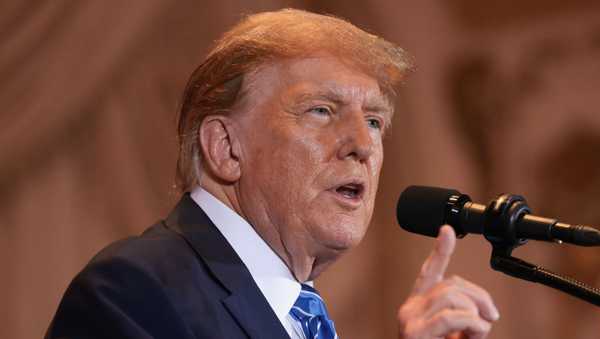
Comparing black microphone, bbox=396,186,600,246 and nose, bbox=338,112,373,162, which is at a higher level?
nose, bbox=338,112,373,162

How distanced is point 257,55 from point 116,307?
724 millimetres

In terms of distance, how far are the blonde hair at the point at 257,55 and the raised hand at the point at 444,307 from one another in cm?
69

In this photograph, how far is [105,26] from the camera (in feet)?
9.98

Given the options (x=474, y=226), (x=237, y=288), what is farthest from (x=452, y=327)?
(x=237, y=288)

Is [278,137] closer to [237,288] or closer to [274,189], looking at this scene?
[274,189]

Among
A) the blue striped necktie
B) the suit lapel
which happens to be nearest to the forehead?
the suit lapel

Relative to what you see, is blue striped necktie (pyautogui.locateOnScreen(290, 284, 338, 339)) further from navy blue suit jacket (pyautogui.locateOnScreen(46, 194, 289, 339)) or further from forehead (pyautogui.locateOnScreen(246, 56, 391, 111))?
forehead (pyautogui.locateOnScreen(246, 56, 391, 111))

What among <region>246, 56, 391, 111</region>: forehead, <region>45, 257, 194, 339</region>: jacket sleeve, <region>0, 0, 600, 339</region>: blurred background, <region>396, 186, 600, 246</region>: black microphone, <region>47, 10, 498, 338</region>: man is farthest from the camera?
<region>0, 0, 600, 339</region>: blurred background

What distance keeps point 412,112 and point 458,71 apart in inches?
9.4

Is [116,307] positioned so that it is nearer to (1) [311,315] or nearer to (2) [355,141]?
(1) [311,315]

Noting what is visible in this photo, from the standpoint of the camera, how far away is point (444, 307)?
150cm

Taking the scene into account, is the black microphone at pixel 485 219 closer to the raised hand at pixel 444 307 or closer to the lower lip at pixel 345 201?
the raised hand at pixel 444 307

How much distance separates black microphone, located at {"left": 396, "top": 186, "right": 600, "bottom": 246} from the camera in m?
1.45

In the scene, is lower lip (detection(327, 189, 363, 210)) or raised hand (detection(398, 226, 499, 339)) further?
lower lip (detection(327, 189, 363, 210))
